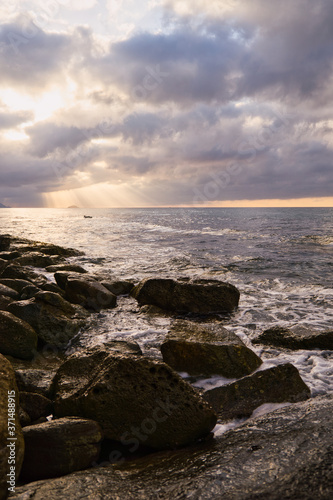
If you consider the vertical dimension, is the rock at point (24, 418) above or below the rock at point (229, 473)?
below

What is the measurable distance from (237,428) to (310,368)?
2.96m

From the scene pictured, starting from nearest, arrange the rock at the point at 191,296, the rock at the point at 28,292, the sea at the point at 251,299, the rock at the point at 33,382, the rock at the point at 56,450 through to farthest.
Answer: the rock at the point at 56,450, the rock at the point at 33,382, the sea at the point at 251,299, the rock at the point at 28,292, the rock at the point at 191,296

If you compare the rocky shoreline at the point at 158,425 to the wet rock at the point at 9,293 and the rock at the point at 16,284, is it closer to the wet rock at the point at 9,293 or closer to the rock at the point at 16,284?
the wet rock at the point at 9,293

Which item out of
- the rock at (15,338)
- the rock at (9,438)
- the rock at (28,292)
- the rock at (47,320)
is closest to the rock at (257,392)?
the rock at (9,438)

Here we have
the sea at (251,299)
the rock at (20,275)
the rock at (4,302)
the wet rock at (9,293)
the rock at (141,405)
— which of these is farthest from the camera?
the rock at (20,275)

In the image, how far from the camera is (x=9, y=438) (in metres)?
2.96

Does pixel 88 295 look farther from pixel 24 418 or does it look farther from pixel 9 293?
pixel 24 418

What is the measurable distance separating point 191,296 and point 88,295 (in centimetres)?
333

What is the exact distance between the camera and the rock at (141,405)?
3.70 m

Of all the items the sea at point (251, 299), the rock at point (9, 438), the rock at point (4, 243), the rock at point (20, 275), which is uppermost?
the rock at point (4, 243)

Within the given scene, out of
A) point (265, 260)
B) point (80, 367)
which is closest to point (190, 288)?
point (80, 367)

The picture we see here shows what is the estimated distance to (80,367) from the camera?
485cm

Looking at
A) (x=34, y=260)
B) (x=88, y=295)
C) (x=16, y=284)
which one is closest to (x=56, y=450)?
(x=88, y=295)

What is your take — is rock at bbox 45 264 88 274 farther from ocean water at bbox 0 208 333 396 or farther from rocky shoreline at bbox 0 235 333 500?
rocky shoreline at bbox 0 235 333 500
